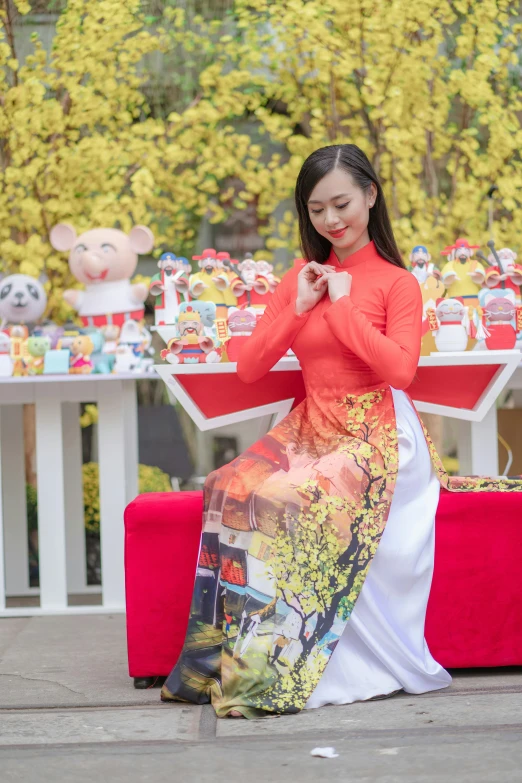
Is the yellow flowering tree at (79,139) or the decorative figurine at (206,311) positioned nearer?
the decorative figurine at (206,311)

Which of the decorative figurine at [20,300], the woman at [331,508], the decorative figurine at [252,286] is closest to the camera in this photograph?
the woman at [331,508]

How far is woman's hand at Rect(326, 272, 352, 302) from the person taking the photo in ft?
8.02

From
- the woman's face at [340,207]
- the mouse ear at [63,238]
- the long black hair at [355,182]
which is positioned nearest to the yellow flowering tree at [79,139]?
the mouse ear at [63,238]

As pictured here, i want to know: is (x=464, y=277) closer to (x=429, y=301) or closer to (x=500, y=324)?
(x=429, y=301)

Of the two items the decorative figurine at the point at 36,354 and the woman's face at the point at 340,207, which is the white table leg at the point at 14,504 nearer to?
the decorative figurine at the point at 36,354

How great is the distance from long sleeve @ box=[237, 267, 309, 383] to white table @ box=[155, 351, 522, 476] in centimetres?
24

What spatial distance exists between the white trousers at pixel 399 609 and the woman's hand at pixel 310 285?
0.31 meters

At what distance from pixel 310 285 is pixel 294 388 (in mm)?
439

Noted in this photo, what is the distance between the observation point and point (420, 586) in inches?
97.1

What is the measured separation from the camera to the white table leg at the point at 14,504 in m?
4.06

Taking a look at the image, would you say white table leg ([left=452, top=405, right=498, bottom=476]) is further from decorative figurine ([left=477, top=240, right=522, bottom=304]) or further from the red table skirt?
the red table skirt

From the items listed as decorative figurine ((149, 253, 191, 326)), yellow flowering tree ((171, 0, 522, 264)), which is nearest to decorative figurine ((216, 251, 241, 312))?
decorative figurine ((149, 253, 191, 326))

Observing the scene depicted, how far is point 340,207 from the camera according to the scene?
248 centimetres

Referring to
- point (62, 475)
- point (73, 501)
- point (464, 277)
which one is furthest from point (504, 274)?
point (73, 501)
